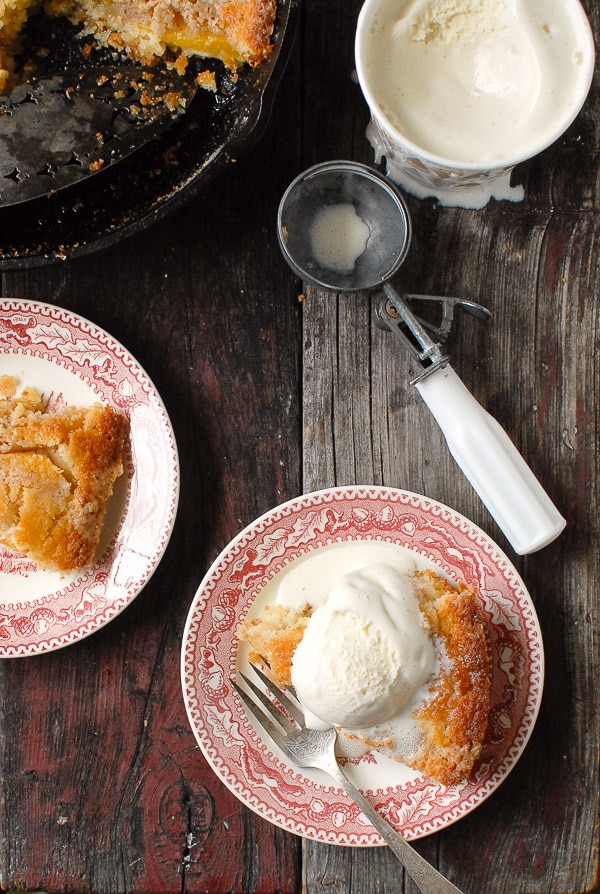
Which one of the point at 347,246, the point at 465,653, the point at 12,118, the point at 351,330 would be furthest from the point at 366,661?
the point at 12,118

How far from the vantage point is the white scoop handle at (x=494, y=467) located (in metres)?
1.33

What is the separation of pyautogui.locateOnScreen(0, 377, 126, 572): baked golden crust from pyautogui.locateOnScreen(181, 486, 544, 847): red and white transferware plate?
247mm

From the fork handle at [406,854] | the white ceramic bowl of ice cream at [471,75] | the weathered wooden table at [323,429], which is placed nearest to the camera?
the white ceramic bowl of ice cream at [471,75]

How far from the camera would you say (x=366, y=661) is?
1.28 metres

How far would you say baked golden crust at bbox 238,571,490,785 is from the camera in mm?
1298

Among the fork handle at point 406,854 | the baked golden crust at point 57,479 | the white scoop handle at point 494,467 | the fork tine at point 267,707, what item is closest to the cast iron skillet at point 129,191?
the baked golden crust at point 57,479

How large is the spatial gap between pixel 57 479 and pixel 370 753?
76cm

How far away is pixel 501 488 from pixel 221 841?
881mm

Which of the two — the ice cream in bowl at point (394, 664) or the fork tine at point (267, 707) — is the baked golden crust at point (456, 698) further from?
the fork tine at point (267, 707)

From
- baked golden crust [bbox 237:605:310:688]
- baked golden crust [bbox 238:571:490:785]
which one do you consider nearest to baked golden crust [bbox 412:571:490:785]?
baked golden crust [bbox 238:571:490:785]

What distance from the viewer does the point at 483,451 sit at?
4.38 ft

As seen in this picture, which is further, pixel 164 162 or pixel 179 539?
pixel 179 539

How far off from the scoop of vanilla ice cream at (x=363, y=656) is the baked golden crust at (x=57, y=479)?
0.45m

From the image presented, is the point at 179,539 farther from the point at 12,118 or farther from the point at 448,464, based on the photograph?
the point at 12,118
